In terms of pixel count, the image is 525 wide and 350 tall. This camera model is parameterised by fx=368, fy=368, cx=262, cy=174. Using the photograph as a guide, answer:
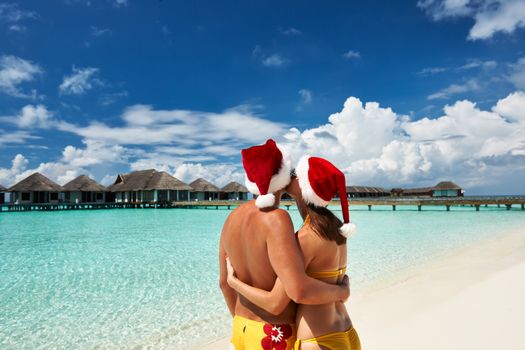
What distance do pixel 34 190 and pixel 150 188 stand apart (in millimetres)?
12634

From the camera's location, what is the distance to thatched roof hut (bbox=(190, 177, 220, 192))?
5316 centimetres

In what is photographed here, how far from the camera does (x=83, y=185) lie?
152 ft

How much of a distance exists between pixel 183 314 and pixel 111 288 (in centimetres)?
258

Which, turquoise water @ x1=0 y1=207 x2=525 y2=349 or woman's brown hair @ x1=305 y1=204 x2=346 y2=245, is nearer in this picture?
woman's brown hair @ x1=305 y1=204 x2=346 y2=245

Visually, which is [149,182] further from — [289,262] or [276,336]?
[289,262]

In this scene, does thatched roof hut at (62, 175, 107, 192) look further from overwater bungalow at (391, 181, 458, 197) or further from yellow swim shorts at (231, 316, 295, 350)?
yellow swim shorts at (231, 316, 295, 350)

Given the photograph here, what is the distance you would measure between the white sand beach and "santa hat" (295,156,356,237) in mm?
2928

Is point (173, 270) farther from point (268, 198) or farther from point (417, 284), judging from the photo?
point (268, 198)

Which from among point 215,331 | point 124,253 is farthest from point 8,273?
point 215,331

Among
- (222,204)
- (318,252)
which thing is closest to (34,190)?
(222,204)

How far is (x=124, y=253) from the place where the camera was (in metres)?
12.1

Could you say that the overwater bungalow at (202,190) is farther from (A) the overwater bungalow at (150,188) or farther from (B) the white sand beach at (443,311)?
(B) the white sand beach at (443,311)

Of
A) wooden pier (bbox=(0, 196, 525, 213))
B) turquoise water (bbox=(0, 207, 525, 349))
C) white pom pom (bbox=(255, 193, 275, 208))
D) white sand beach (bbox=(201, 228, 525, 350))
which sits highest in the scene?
white pom pom (bbox=(255, 193, 275, 208))

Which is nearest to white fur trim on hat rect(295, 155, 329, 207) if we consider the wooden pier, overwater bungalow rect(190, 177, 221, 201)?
the wooden pier
